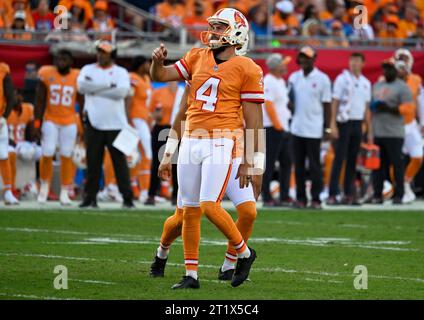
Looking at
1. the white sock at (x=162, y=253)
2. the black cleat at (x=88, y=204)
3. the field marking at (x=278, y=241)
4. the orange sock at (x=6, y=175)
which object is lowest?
the black cleat at (x=88, y=204)

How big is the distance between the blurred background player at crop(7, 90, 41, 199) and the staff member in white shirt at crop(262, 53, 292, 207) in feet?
11.1

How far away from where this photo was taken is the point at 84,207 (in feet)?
51.4

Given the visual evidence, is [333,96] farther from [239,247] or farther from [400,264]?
[239,247]

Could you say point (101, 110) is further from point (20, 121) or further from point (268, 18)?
point (268, 18)

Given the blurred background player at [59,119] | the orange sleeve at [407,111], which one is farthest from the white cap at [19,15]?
the orange sleeve at [407,111]

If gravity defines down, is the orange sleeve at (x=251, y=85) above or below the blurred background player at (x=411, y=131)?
above

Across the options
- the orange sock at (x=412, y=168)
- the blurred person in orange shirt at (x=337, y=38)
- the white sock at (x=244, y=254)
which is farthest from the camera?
the blurred person in orange shirt at (x=337, y=38)

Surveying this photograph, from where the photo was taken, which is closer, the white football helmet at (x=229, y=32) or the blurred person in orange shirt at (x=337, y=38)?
the white football helmet at (x=229, y=32)

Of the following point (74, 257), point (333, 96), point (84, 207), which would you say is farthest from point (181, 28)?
point (74, 257)

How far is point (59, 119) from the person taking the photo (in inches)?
639

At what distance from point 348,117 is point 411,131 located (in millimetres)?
1575

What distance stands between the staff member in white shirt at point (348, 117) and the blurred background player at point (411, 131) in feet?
3.24

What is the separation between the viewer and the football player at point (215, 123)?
8.25 metres

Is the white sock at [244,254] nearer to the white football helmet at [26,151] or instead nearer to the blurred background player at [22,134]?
the blurred background player at [22,134]
